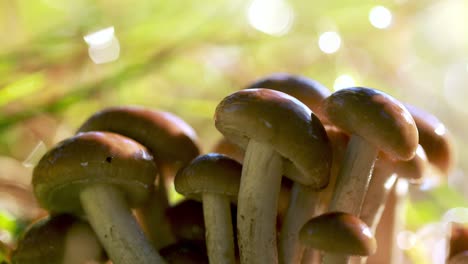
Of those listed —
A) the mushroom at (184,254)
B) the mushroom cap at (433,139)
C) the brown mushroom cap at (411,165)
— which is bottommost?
the mushroom at (184,254)

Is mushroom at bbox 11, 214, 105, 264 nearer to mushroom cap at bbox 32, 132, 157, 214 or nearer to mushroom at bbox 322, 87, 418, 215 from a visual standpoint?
mushroom cap at bbox 32, 132, 157, 214

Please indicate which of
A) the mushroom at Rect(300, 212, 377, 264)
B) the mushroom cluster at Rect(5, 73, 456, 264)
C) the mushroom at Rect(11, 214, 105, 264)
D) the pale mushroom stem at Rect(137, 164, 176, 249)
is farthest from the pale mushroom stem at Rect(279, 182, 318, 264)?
the mushroom at Rect(11, 214, 105, 264)

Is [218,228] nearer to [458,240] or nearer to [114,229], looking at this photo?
[114,229]

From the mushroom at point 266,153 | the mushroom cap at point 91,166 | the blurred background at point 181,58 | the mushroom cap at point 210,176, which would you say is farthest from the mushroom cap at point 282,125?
the blurred background at point 181,58

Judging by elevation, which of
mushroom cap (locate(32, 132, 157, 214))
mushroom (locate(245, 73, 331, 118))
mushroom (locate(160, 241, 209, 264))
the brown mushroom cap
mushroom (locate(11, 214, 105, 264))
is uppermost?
mushroom (locate(245, 73, 331, 118))

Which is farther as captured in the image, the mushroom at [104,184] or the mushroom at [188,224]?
the mushroom at [188,224]

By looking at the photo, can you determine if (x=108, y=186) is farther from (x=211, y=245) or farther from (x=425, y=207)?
(x=425, y=207)

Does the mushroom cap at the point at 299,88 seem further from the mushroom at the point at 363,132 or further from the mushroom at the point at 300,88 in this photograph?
the mushroom at the point at 363,132

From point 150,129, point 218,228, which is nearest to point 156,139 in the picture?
point 150,129
